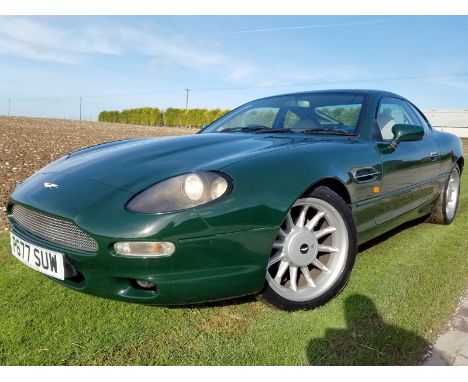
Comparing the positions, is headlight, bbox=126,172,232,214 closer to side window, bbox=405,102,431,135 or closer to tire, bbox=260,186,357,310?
tire, bbox=260,186,357,310

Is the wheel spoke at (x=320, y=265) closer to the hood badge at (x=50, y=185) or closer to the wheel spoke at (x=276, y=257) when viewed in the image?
the wheel spoke at (x=276, y=257)

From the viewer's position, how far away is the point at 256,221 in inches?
80.9

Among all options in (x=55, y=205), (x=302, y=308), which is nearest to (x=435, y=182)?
(x=302, y=308)

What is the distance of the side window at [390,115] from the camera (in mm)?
3311

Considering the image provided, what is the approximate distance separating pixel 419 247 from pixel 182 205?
8.19 ft

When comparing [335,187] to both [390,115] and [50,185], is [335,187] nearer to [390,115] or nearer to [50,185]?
[390,115]

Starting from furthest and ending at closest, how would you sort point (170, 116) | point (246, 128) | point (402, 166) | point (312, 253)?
point (170, 116)
point (246, 128)
point (402, 166)
point (312, 253)

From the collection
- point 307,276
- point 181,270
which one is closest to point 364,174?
point 307,276

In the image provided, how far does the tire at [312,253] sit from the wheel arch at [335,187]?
0.09 feet

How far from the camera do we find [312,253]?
8.03 feet

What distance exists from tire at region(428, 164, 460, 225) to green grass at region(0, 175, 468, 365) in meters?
1.58

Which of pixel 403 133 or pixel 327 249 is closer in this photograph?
pixel 327 249

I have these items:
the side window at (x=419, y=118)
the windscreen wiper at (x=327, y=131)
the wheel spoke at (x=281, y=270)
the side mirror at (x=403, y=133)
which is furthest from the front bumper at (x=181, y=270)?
the side window at (x=419, y=118)

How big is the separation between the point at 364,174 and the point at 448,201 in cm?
234
